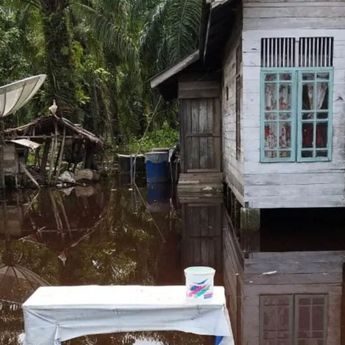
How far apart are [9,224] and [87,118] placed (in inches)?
523

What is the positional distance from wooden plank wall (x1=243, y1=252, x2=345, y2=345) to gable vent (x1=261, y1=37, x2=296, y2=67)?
310 centimetres

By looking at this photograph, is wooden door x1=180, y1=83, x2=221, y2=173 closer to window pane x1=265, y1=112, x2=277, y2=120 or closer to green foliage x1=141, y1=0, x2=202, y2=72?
green foliage x1=141, y1=0, x2=202, y2=72

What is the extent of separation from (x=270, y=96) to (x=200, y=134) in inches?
207

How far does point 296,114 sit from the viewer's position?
8422mm

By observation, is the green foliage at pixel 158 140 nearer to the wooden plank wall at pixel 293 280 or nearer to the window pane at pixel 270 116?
the window pane at pixel 270 116

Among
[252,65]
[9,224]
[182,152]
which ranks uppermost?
[252,65]

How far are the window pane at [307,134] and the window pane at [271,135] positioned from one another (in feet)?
1.56

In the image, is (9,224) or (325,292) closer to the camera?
(325,292)

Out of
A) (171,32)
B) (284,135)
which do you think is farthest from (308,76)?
(171,32)

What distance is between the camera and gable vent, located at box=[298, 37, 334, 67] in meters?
8.37

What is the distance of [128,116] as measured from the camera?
89.4ft

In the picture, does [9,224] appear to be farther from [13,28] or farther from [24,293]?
[13,28]

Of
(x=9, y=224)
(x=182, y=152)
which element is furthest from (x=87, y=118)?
(x=9, y=224)

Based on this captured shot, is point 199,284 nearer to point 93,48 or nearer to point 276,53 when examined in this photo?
point 276,53
